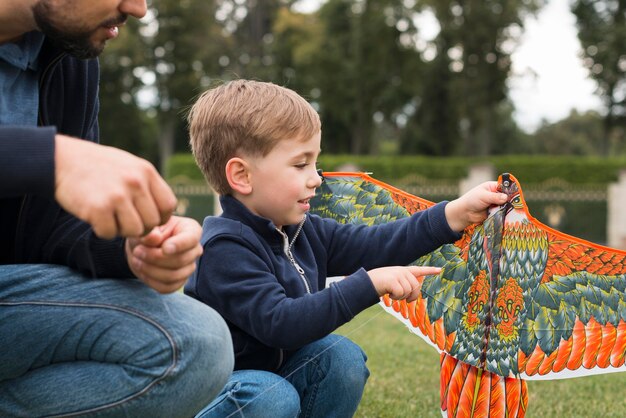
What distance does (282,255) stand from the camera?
250 cm

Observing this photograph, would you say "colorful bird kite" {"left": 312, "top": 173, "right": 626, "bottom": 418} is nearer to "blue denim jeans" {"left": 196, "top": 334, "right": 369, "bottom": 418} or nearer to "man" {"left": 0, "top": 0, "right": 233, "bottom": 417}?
"blue denim jeans" {"left": 196, "top": 334, "right": 369, "bottom": 418}

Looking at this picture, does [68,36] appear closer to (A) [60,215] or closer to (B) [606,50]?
(A) [60,215]

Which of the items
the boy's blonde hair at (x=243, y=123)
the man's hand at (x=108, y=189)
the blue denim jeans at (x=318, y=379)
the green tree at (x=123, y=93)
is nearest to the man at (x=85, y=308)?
the man's hand at (x=108, y=189)

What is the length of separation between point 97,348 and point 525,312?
1282 mm

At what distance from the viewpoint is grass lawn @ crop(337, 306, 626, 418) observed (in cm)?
346

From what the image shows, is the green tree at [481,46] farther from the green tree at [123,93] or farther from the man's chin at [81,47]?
the man's chin at [81,47]

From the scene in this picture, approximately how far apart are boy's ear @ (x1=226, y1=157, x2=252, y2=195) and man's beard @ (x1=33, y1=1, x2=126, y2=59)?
57 cm

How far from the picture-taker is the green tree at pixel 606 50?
27266 mm

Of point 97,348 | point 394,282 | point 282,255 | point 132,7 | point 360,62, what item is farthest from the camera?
point 360,62

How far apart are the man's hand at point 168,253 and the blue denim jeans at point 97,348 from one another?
0.41 feet

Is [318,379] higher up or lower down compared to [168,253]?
lower down

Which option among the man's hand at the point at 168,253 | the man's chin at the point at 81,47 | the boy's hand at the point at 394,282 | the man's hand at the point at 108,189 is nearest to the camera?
the man's hand at the point at 108,189

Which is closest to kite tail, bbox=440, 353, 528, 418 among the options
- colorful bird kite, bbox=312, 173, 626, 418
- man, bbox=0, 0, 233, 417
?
colorful bird kite, bbox=312, 173, 626, 418

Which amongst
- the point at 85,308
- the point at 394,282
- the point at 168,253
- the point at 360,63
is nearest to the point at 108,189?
the point at 168,253
